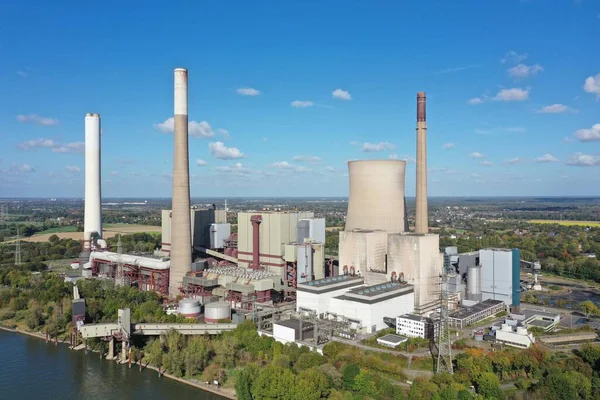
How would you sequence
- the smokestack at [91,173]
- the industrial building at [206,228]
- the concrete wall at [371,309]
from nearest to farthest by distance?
the concrete wall at [371,309]
the industrial building at [206,228]
the smokestack at [91,173]

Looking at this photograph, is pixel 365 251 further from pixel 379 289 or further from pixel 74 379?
pixel 74 379

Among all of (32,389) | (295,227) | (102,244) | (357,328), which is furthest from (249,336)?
(102,244)

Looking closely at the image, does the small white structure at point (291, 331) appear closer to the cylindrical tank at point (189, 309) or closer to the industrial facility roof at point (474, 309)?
the cylindrical tank at point (189, 309)

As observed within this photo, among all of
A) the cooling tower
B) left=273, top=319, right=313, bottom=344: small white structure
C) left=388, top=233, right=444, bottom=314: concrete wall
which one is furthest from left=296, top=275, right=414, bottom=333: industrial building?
the cooling tower

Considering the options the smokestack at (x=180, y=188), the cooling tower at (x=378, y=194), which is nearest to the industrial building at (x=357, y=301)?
the cooling tower at (x=378, y=194)

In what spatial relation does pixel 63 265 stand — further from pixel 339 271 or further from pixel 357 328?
pixel 357 328

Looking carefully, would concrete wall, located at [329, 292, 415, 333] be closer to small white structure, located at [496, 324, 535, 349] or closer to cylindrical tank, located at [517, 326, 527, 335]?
small white structure, located at [496, 324, 535, 349]

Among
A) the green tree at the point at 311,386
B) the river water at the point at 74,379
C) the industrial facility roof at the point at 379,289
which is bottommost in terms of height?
the river water at the point at 74,379
